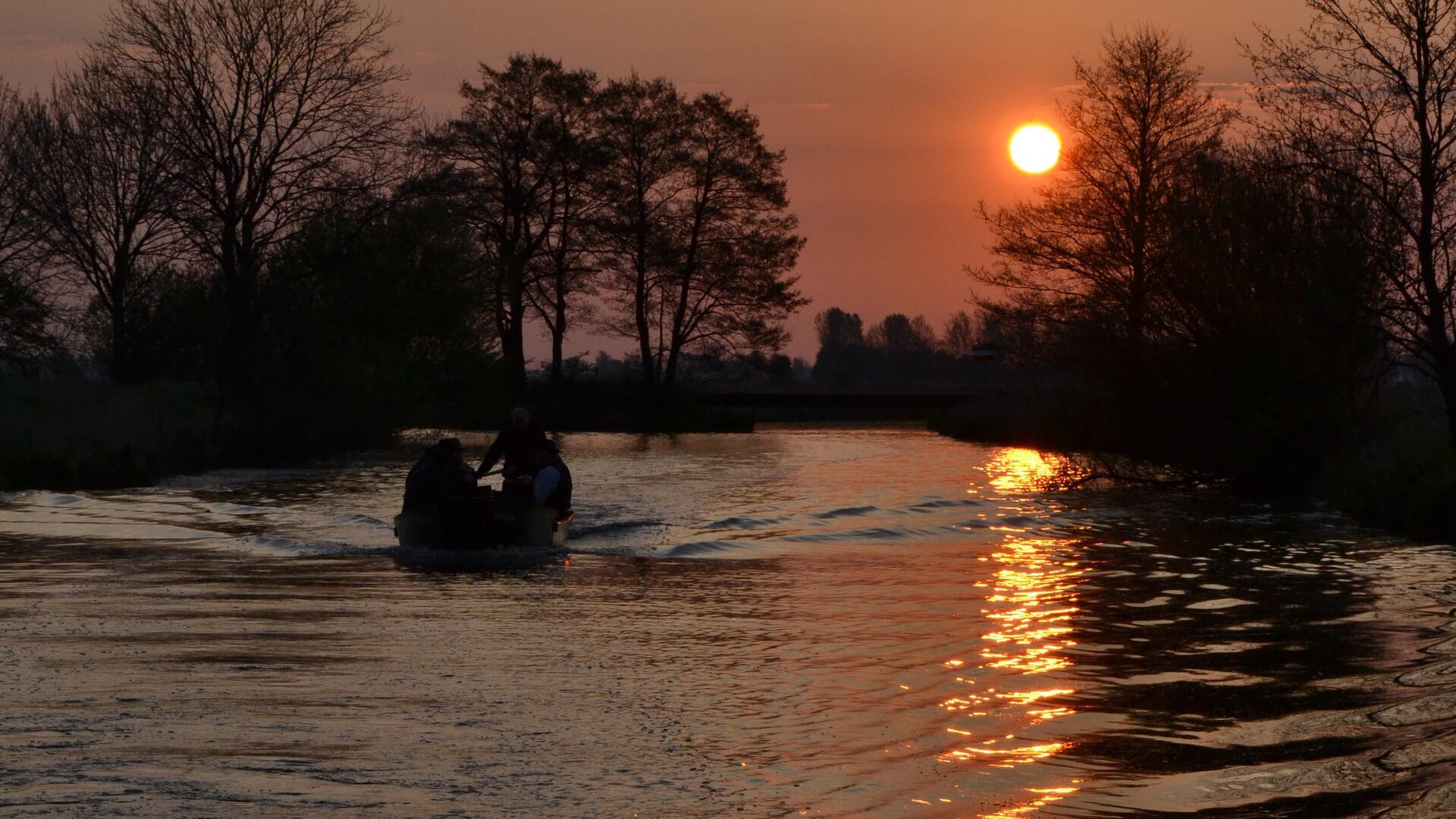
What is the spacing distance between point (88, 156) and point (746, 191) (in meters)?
22.9

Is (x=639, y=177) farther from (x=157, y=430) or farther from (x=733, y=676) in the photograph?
(x=733, y=676)

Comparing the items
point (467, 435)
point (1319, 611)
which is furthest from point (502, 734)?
point (467, 435)

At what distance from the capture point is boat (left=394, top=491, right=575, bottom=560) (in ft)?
63.3

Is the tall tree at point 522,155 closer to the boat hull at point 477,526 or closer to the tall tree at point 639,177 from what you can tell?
the tall tree at point 639,177

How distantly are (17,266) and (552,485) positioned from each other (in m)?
32.4

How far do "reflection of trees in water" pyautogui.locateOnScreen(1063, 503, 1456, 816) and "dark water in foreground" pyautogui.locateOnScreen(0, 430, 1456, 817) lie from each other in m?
0.04

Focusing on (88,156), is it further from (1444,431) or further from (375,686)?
(375,686)

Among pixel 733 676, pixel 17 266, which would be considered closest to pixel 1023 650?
pixel 733 676

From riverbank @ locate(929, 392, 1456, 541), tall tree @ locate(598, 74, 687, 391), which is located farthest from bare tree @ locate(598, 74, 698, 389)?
→ riverbank @ locate(929, 392, 1456, 541)

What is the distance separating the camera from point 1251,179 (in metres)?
Answer: 26.1

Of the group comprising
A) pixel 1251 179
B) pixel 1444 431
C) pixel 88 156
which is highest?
pixel 88 156

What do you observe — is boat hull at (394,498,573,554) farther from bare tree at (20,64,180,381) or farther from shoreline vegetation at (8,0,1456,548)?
bare tree at (20,64,180,381)

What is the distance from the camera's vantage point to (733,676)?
10703 mm

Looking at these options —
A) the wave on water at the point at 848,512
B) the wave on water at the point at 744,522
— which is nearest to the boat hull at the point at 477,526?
the wave on water at the point at 744,522
